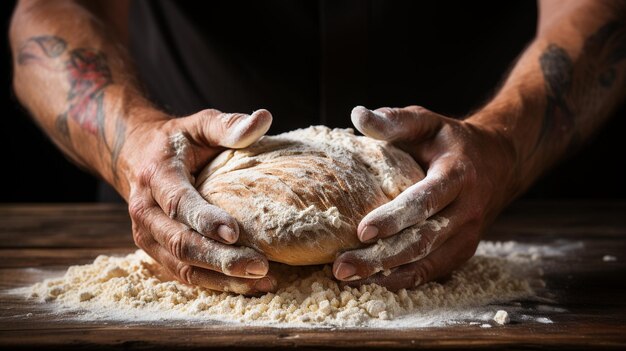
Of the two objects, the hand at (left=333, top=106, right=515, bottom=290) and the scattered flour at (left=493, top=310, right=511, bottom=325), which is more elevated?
the hand at (left=333, top=106, right=515, bottom=290)

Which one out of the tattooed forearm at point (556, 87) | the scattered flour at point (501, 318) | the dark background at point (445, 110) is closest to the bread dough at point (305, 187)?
the scattered flour at point (501, 318)

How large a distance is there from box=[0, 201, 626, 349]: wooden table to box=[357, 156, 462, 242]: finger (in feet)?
0.57

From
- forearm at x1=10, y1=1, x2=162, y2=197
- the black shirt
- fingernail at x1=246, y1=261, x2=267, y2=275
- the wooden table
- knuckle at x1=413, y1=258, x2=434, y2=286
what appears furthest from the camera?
the black shirt

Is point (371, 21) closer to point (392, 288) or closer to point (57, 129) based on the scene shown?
point (57, 129)

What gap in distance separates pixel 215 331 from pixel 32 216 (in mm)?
1299

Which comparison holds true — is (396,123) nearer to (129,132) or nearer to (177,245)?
(177,245)

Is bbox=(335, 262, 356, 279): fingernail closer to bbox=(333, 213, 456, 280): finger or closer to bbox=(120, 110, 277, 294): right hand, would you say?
bbox=(333, 213, 456, 280): finger

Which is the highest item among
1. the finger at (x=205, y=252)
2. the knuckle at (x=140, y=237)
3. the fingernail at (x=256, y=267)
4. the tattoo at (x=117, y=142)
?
the tattoo at (x=117, y=142)

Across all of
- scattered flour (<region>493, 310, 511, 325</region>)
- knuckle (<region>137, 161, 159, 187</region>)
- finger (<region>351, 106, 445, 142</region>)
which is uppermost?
finger (<region>351, 106, 445, 142</region>)

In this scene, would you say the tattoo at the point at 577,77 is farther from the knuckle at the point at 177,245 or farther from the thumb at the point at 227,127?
the knuckle at the point at 177,245

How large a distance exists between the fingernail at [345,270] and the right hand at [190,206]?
11cm

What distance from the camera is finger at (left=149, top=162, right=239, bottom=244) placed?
3.47ft

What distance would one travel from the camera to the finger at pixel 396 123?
117cm

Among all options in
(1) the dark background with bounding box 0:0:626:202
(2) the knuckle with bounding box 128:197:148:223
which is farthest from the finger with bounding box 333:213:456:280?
(1) the dark background with bounding box 0:0:626:202
